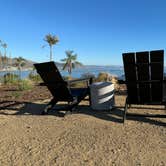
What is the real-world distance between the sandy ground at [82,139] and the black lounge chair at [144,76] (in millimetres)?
400

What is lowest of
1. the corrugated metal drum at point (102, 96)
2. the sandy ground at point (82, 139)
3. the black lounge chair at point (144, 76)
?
the sandy ground at point (82, 139)

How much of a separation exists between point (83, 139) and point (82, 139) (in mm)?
14

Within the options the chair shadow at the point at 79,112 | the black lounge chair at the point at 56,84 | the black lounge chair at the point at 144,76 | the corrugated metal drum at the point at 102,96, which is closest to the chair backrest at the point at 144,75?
the black lounge chair at the point at 144,76

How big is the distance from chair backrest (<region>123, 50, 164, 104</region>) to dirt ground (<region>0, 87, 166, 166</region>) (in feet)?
1.37

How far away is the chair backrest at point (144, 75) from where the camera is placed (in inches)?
154

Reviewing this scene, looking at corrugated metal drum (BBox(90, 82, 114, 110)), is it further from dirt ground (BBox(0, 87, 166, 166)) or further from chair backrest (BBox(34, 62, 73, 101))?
chair backrest (BBox(34, 62, 73, 101))

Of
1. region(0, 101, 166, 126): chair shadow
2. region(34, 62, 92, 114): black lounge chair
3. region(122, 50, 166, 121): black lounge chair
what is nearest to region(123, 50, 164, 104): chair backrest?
region(122, 50, 166, 121): black lounge chair

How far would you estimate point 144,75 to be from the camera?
13.3ft

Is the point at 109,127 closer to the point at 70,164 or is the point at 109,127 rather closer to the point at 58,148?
the point at 58,148

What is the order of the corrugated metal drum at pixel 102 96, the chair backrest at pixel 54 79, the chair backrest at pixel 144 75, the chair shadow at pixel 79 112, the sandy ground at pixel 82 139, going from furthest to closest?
the corrugated metal drum at pixel 102 96
the chair backrest at pixel 54 79
the chair shadow at pixel 79 112
the chair backrest at pixel 144 75
the sandy ground at pixel 82 139

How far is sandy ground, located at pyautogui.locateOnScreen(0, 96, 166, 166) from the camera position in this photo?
2.56 meters

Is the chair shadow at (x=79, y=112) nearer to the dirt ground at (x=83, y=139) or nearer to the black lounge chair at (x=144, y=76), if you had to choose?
→ the dirt ground at (x=83, y=139)

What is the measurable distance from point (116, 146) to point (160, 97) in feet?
5.74

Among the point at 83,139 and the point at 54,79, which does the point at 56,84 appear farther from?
the point at 83,139
